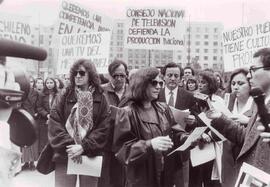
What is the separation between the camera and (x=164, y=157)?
168 inches

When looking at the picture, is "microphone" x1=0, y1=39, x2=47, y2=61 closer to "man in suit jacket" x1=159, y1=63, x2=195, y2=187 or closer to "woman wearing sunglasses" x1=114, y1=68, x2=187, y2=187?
"woman wearing sunglasses" x1=114, y1=68, x2=187, y2=187

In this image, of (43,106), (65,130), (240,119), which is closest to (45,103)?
(43,106)

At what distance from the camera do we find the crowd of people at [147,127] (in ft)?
12.3

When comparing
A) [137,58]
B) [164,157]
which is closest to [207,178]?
[164,157]

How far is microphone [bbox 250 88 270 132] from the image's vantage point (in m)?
2.55

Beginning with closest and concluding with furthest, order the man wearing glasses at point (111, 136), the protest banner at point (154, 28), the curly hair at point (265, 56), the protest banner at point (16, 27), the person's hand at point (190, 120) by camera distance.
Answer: the curly hair at point (265, 56) → the person's hand at point (190, 120) → the man wearing glasses at point (111, 136) → the protest banner at point (16, 27) → the protest banner at point (154, 28)

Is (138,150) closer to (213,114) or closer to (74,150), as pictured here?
(213,114)

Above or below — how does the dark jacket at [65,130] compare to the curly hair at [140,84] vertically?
below

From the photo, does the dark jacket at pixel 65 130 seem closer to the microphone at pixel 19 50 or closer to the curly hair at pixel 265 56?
the curly hair at pixel 265 56

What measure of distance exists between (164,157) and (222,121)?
0.67m

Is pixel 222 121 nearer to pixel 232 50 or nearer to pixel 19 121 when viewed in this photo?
pixel 19 121

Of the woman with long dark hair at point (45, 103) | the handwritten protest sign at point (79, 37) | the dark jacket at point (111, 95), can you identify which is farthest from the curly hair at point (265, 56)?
the woman with long dark hair at point (45, 103)

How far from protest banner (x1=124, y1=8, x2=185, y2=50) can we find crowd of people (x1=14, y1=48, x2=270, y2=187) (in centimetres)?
268

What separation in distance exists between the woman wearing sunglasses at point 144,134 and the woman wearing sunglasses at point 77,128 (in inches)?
26.3
